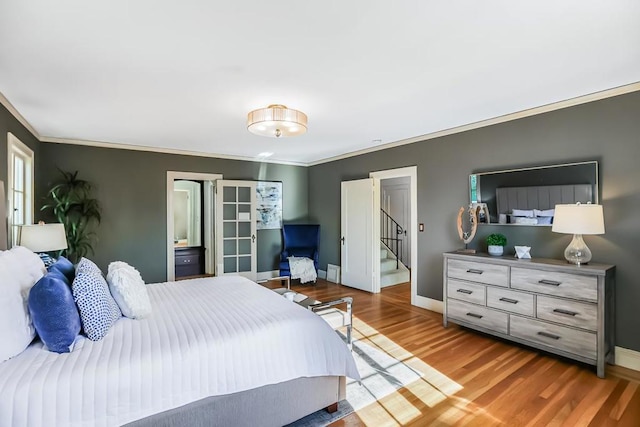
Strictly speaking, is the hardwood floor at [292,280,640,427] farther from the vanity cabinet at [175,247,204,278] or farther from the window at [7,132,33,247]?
the vanity cabinet at [175,247,204,278]

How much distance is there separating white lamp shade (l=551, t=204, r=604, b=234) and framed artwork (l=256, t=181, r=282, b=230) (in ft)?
15.6

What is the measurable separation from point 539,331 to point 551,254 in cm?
78

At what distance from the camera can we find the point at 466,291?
3475 mm

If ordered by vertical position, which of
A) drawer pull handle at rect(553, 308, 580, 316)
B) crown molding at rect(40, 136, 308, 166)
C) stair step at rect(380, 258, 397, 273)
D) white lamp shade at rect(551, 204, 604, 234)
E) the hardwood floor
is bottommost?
the hardwood floor

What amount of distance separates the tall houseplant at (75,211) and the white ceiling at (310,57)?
1120mm

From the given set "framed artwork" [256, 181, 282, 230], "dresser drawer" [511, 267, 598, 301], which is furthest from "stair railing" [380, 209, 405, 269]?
"dresser drawer" [511, 267, 598, 301]

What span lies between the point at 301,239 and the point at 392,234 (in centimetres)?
244

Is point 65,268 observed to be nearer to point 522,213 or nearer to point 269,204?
point 522,213

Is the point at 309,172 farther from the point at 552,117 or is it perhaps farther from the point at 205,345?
the point at 205,345

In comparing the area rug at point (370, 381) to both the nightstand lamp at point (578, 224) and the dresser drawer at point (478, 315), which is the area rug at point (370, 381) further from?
the nightstand lamp at point (578, 224)

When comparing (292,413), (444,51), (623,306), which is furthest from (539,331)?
(444,51)

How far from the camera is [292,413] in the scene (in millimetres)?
1963

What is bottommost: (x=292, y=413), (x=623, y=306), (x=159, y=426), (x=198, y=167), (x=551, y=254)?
(x=292, y=413)

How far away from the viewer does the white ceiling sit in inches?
67.0
